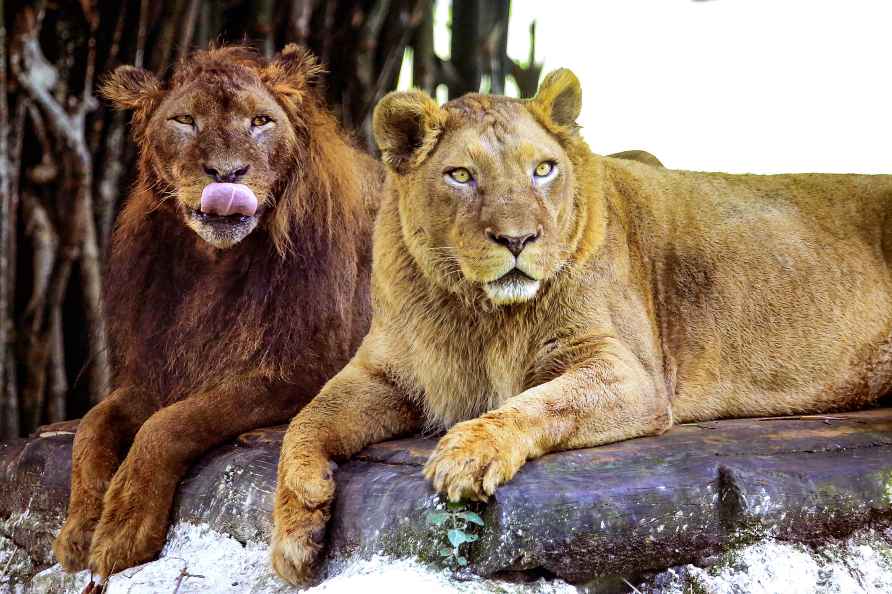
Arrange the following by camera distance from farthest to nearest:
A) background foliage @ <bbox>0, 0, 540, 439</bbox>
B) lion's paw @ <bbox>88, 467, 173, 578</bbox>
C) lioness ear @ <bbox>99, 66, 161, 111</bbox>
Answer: background foliage @ <bbox>0, 0, 540, 439</bbox>
lioness ear @ <bbox>99, 66, 161, 111</bbox>
lion's paw @ <bbox>88, 467, 173, 578</bbox>

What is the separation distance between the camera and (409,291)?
12.8 ft

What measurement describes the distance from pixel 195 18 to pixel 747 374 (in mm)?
3326

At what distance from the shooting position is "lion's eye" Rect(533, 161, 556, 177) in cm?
362

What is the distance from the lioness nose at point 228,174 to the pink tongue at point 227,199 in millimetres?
22

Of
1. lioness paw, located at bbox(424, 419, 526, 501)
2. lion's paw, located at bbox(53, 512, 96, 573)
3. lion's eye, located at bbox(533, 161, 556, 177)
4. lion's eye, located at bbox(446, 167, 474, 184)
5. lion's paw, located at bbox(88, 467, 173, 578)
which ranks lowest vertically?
lion's paw, located at bbox(53, 512, 96, 573)

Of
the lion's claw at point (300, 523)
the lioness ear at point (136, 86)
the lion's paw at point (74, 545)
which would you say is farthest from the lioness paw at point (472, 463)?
the lioness ear at point (136, 86)

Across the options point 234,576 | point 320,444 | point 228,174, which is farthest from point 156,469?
point 228,174

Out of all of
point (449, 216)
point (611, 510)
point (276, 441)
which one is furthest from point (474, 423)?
point (276, 441)

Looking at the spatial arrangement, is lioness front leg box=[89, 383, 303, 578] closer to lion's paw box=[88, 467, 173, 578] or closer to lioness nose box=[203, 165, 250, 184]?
lion's paw box=[88, 467, 173, 578]

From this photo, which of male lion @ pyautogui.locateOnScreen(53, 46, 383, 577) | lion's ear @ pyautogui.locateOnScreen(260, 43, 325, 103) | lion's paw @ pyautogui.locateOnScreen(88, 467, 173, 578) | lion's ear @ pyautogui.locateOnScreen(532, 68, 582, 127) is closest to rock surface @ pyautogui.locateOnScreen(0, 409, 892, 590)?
lion's paw @ pyautogui.locateOnScreen(88, 467, 173, 578)

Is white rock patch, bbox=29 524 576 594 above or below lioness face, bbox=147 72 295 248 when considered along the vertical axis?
below

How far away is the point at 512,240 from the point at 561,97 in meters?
0.72

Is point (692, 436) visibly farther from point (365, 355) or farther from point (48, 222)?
point (48, 222)

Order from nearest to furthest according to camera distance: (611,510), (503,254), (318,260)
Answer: (611,510) < (503,254) < (318,260)
